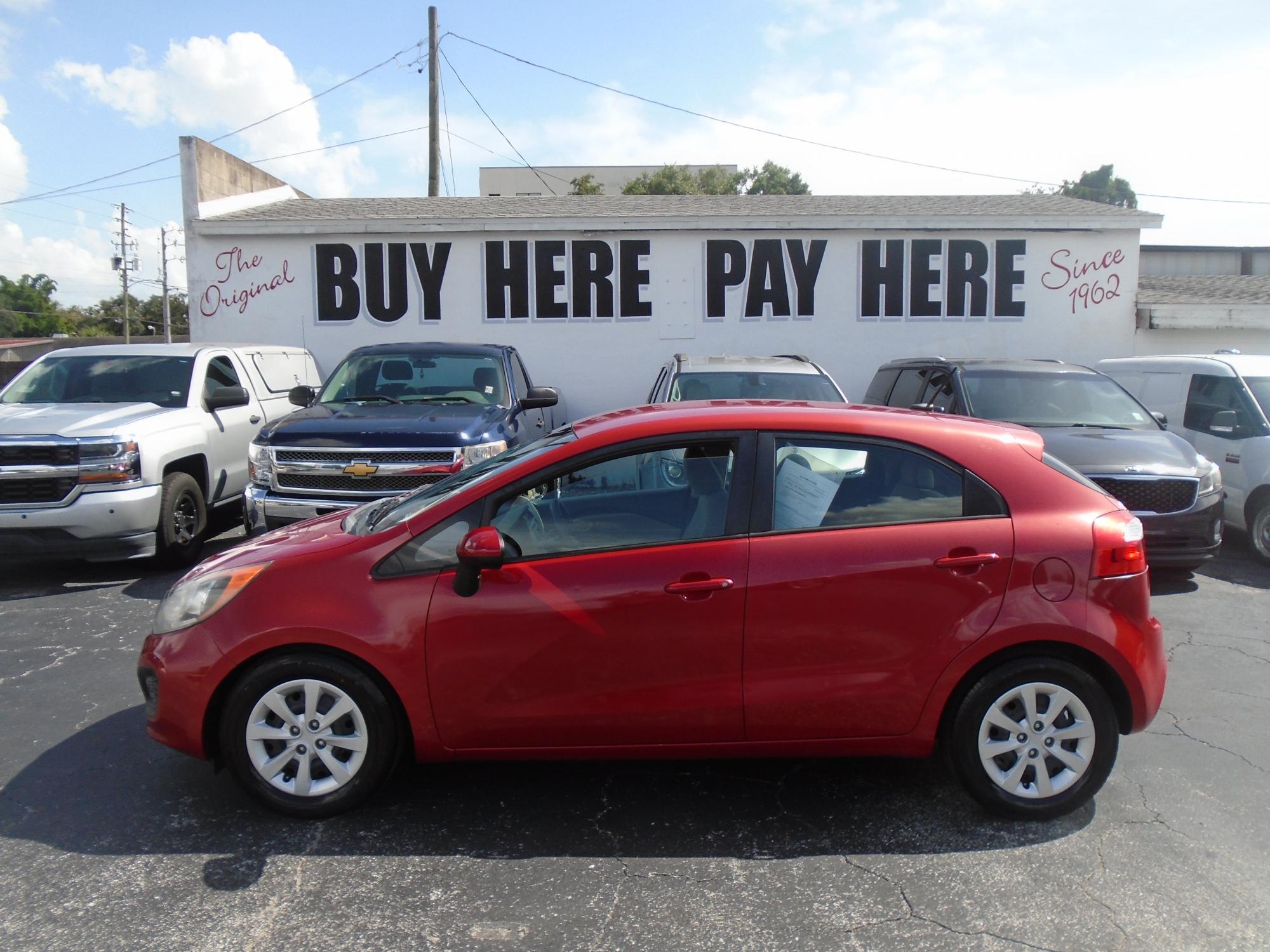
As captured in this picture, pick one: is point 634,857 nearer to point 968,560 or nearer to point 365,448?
point 968,560

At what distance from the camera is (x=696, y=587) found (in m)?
3.59

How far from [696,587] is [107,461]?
5.75 m

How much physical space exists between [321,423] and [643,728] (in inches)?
181

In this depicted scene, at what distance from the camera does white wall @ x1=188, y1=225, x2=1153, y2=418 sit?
13.5 m

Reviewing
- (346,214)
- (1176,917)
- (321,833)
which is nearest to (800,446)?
(1176,917)

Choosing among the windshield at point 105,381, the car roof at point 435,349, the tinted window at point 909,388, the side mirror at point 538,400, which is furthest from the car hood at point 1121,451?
the windshield at point 105,381

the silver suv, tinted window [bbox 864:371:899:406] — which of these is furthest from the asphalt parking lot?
tinted window [bbox 864:371:899:406]

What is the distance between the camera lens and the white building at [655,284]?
1352 cm

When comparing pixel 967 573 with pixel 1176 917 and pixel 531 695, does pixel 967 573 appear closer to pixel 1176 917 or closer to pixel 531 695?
pixel 1176 917

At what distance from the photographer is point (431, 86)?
21875 mm

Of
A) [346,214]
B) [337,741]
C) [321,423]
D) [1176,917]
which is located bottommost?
[1176,917]

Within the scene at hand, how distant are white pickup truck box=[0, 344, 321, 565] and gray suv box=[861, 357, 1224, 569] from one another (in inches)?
234

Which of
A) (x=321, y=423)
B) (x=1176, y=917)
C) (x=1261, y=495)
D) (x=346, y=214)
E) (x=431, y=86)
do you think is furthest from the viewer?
(x=431, y=86)

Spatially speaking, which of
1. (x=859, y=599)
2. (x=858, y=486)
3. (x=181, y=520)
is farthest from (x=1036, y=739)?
(x=181, y=520)
